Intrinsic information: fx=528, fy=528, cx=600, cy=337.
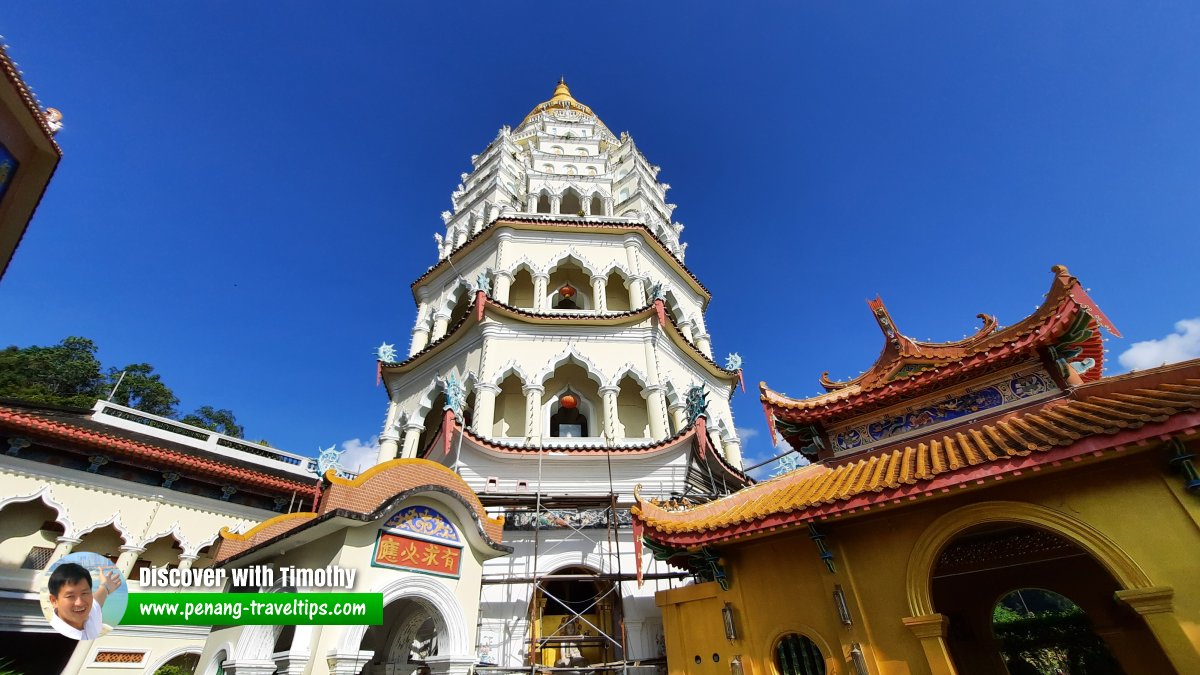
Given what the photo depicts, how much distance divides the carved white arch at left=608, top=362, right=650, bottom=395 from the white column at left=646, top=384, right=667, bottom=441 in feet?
0.89

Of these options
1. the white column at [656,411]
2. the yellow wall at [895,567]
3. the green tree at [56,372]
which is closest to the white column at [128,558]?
the yellow wall at [895,567]

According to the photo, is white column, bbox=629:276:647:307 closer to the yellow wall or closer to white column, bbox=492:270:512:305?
white column, bbox=492:270:512:305

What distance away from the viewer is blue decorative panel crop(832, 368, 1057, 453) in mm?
7754

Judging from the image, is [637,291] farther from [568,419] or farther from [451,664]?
[451,664]

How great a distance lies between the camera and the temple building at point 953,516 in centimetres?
541

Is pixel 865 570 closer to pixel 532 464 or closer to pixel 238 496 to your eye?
pixel 532 464

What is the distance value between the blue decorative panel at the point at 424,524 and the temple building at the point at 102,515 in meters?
7.60

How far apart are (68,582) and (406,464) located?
717 centimetres

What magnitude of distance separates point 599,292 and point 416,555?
12046 mm

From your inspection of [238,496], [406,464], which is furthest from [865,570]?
[238,496]

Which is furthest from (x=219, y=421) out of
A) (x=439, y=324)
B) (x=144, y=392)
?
(x=439, y=324)

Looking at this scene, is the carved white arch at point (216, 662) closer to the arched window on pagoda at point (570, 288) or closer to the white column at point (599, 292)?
the white column at point (599, 292)

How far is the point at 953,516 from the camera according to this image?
640 cm

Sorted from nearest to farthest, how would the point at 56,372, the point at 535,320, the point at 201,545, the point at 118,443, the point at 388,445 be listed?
the point at 118,443 → the point at 201,545 → the point at 535,320 → the point at 388,445 → the point at 56,372
